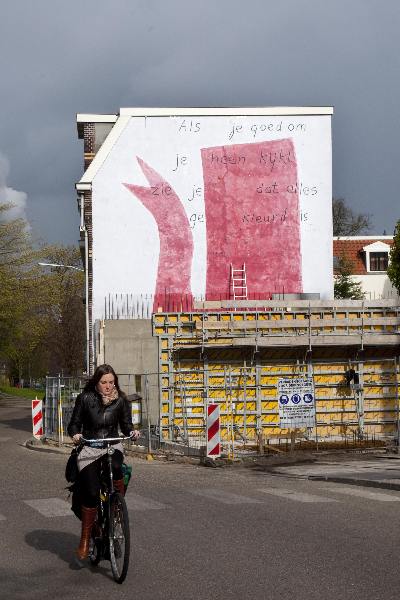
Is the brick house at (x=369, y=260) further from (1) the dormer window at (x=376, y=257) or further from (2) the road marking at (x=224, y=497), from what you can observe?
(2) the road marking at (x=224, y=497)

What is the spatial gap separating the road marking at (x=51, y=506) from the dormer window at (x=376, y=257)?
52.7m

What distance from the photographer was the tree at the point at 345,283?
61.1 meters

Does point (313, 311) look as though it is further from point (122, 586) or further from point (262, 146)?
point (122, 586)

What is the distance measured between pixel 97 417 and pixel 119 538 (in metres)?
1.06

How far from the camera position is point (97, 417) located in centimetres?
846

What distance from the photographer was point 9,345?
62.4m

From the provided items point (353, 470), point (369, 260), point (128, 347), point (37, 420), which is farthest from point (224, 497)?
point (369, 260)

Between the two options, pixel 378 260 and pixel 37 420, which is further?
pixel 378 260

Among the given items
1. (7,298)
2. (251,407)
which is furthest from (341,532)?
(7,298)

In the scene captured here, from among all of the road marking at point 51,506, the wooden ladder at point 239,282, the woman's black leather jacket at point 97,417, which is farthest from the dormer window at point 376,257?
the woman's black leather jacket at point 97,417

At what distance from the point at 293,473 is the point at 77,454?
10465 mm

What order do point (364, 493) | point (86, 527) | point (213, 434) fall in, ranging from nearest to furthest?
point (86, 527) → point (364, 493) → point (213, 434)

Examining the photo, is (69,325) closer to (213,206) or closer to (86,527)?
(213,206)

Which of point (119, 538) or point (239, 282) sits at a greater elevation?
point (239, 282)
